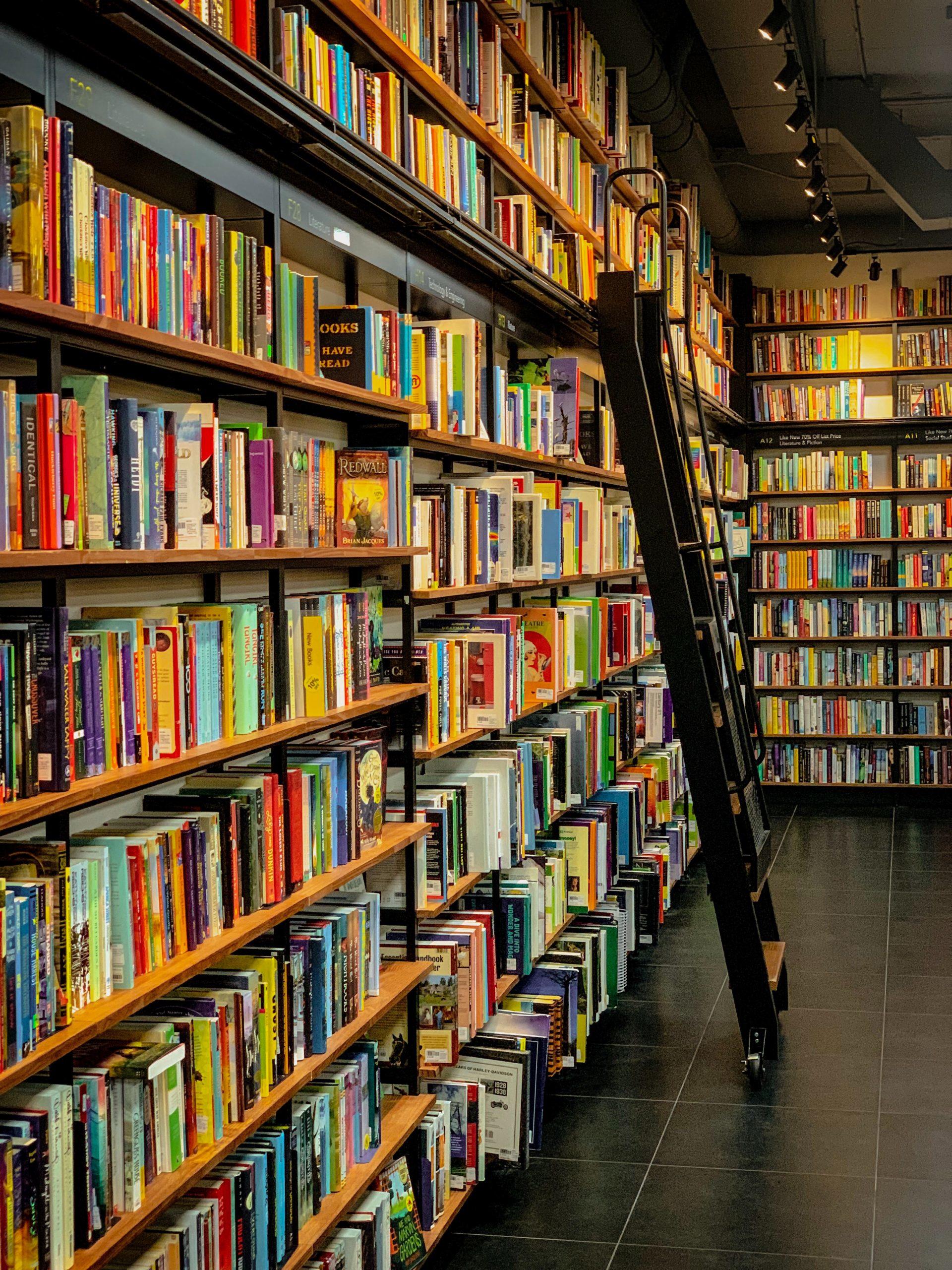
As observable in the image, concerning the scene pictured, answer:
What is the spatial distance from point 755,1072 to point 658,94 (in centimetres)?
413

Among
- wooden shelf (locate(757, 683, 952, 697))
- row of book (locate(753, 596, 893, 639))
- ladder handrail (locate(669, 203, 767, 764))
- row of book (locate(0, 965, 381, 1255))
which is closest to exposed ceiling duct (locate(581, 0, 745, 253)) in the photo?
ladder handrail (locate(669, 203, 767, 764))

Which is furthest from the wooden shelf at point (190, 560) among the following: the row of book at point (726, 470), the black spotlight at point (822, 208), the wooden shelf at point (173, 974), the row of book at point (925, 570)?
the row of book at point (925, 570)

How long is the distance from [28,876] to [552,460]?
10.8 feet

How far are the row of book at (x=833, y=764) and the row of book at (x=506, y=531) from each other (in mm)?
4654

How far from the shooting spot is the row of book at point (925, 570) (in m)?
10.1

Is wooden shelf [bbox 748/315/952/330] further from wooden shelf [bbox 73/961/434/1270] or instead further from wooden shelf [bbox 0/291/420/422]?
wooden shelf [bbox 73/961/434/1270]

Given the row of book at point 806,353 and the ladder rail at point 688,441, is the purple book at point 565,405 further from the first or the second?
the row of book at point 806,353

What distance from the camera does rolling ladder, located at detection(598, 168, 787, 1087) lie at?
182 inches

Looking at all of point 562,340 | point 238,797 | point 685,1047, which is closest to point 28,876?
point 238,797

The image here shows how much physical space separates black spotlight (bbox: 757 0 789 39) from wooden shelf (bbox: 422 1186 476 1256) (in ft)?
12.6

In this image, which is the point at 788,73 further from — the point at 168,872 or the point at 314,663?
the point at 168,872

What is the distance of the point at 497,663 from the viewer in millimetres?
4105

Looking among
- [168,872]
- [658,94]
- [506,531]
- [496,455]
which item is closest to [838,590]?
[658,94]

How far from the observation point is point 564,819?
17.6ft
